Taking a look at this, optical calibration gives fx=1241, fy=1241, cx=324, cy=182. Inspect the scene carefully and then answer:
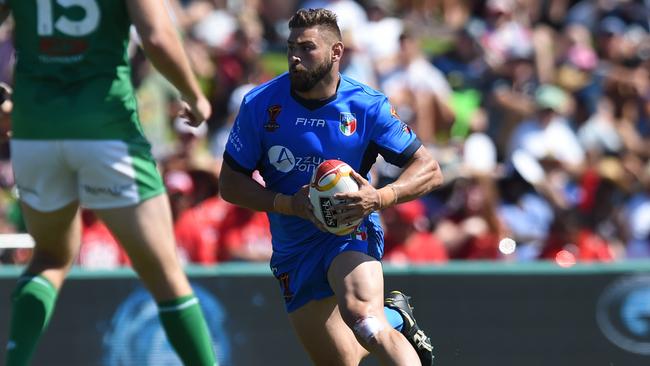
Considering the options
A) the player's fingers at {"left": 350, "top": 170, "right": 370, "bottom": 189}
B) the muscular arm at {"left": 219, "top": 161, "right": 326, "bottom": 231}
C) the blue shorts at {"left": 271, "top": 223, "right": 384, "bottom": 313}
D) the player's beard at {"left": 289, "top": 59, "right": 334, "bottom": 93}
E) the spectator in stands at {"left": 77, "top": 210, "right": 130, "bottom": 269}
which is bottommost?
the spectator in stands at {"left": 77, "top": 210, "right": 130, "bottom": 269}

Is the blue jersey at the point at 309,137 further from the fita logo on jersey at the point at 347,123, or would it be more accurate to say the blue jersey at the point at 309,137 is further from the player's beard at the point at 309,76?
the player's beard at the point at 309,76

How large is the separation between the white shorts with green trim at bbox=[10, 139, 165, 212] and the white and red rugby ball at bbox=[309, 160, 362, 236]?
0.77 m

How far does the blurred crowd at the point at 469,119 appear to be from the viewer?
10456mm

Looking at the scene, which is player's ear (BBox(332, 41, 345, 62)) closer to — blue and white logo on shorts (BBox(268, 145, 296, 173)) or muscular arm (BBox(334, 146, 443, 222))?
blue and white logo on shorts (BBox(268, 145, 296, 173))

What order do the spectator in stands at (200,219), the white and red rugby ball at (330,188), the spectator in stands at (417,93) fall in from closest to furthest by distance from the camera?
the white and red rugby ball at (330,188)
the spectator in stands at (200,219)
the spectator in stands at (417,93)

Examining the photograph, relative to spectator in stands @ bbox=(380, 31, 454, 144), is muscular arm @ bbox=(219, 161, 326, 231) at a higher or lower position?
higher

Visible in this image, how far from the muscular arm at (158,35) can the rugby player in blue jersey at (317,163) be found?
88 cm

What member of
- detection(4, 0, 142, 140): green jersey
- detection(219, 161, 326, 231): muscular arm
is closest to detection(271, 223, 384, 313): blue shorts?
detection(219, 161, 326, 231): muscular arm

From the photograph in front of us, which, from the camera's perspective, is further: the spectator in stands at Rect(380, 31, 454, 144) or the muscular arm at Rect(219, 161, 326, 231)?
the spectator in stands at Rect(380, 31, 454, 144)

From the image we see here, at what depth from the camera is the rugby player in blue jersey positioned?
6062mm

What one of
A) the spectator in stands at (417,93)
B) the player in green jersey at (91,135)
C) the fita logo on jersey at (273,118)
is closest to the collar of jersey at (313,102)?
the fita logo on jersey at (273,118)

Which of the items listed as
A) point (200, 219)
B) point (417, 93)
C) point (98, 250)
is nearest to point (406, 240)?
point (200, 219)

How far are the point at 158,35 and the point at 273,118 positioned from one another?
108 centimetres

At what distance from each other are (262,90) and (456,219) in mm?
5023
